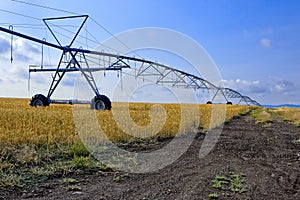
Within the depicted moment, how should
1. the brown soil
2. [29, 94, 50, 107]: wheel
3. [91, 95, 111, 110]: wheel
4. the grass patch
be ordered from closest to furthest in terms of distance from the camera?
the brown soil
the grass patch
[91, 95, 111, 110]: wheel
[29, 94, 50, 107]: wheel

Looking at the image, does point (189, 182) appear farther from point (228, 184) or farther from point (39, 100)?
point (39, 100)

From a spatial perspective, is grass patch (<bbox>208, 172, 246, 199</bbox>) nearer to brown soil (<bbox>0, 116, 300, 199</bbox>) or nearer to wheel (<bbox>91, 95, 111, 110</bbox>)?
brown soil (<bbox>0, 116, 300, 199</bbox>)

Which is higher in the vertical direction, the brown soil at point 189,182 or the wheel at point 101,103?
the wheel at point 101,103

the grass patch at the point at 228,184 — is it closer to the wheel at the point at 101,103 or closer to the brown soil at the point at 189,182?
the brown soil at the point at 189,182

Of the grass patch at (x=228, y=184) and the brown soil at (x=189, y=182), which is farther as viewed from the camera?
the grass patch at (x=228, y=184)

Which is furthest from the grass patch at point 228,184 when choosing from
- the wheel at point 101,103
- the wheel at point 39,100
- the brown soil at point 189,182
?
the wheel at point 39,100

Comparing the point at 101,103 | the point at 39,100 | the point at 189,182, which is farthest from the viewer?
the point at 39,100

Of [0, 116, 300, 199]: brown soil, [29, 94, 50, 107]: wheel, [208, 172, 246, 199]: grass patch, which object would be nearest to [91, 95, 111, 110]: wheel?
[29, 94, 50, 107]: wheel

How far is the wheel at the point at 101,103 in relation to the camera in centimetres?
2299

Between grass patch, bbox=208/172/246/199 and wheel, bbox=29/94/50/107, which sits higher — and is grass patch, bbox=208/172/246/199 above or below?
below

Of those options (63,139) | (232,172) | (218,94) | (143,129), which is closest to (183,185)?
(232,172)

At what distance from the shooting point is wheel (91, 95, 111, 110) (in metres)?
23.0

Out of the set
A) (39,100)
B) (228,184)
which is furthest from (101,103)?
(228,184)

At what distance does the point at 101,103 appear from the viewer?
23250 millimetres
